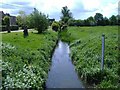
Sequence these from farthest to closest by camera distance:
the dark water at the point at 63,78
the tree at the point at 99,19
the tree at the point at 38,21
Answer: the tree at the point at 99,19, the tree at the point at 38,21, the dark water at the point at 63,78

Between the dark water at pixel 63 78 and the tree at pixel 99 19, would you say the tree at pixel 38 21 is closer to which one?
the dark water at pixel 63 78

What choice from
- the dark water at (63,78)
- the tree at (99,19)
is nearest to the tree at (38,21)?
the dark water at (63,78)

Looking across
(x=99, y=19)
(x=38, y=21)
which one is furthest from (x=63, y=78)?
(x=99, y=19)

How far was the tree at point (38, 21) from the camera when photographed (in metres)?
45.7

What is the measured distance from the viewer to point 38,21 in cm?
4603

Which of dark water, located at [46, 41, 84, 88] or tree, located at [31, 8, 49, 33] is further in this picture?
tree, located at [31, 8, 49, 33]

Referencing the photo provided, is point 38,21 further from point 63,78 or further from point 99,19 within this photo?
point 99,19

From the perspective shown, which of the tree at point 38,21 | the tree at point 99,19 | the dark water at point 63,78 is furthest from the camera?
the tree at point 99,19

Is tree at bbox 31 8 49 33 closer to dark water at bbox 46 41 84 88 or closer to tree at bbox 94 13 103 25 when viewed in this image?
dark water at bbox 46 41 84 88

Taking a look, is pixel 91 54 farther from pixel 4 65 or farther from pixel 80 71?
pixel 4 65

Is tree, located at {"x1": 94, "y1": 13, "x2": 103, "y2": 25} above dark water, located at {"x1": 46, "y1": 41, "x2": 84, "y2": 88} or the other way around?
above

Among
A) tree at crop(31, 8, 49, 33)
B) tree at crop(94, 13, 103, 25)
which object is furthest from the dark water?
tree at crop(94, 13, 103, 25)

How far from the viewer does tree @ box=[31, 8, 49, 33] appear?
4566 cm

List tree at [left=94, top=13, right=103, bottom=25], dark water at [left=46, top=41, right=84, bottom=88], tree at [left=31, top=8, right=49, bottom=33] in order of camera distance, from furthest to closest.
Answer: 1. tree at [left=94, top=13, right=103, bottom=25]
2. tree at [left=31, top=8, right=49, bottom=33]
3. dark water at [left=46, top=41, right=84, bottom=88]
